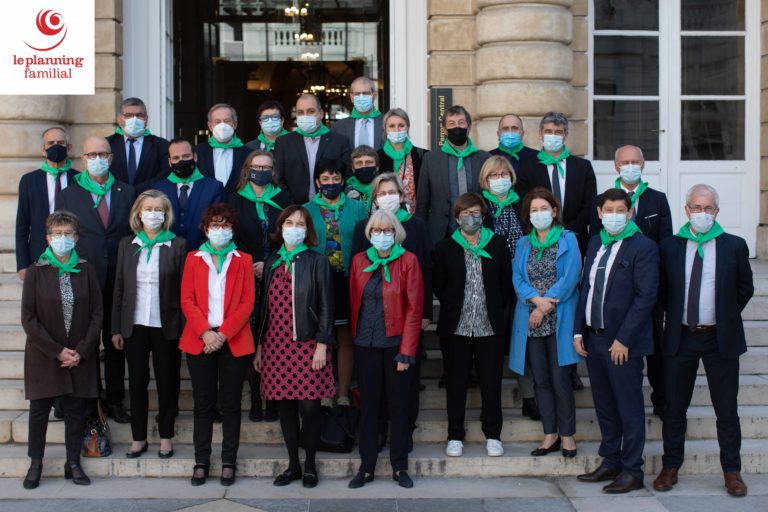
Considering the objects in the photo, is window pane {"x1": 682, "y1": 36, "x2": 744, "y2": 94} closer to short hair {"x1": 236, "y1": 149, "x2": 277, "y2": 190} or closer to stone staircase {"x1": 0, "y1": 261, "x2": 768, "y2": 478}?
stone staircase {"x1": 0, "y1": 261, "x2": 768, "y2": 478}

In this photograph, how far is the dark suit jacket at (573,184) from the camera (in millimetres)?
7906

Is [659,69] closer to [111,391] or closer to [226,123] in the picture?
[226,123]

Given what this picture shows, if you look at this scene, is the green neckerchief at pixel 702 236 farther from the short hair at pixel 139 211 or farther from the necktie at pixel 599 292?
the short hair at pixel 139 211

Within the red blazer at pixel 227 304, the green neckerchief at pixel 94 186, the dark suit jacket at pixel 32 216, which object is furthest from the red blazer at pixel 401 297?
the dark suit jacket at pixel 32 216

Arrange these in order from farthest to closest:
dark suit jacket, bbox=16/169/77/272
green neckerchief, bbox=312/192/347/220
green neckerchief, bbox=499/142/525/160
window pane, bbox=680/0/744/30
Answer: window pane, bbox=680/0/744/30 → green neckerchief, bbox=499/142/525/160 → dark suit jacket, bbox=16/169/77/272 → green neckerchief, bbox=312/192/347/220

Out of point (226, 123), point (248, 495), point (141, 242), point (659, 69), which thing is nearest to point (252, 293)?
point (141, 242)

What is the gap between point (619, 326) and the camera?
258 inches

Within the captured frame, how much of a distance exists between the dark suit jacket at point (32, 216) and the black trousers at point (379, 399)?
2.65 metres

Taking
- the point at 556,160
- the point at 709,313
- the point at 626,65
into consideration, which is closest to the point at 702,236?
the point at 709,313

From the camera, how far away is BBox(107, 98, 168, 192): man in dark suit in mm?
7996

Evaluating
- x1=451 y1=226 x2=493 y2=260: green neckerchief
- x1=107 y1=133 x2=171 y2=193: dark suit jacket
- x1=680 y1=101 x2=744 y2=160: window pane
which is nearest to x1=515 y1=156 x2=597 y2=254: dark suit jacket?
x1=451 y1=226 x2=493 y2=260: green neckerchief

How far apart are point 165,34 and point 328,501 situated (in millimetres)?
6515

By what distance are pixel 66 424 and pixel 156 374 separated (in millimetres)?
660

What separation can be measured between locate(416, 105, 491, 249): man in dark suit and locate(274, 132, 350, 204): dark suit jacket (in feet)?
2.21
